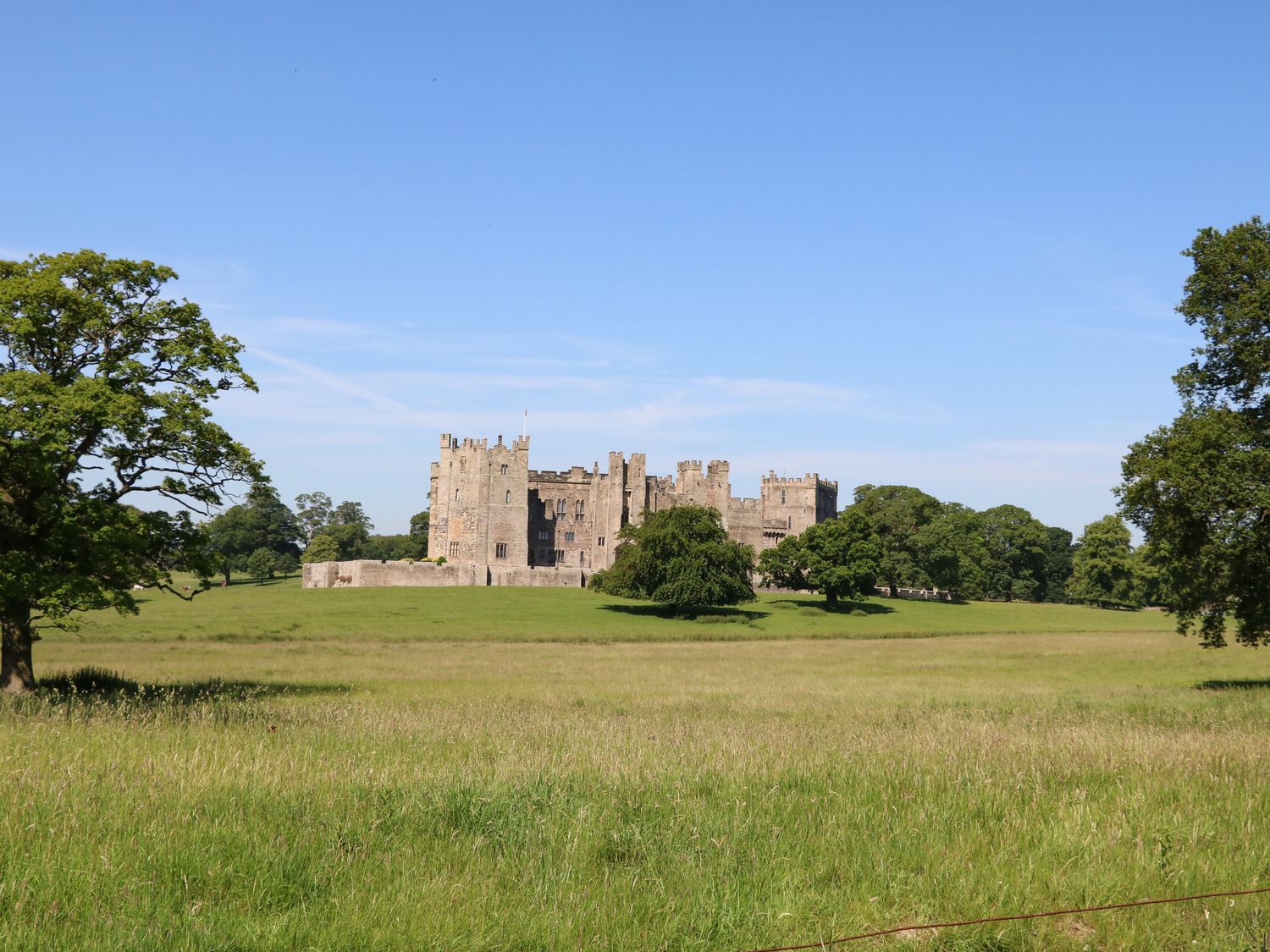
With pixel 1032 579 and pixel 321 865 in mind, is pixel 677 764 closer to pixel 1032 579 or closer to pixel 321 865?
pixel 321 865

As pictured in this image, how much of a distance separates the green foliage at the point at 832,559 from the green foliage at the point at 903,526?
52.8 ft

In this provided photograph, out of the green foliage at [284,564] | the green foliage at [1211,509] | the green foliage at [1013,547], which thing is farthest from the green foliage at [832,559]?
the green foliage at [284,564]

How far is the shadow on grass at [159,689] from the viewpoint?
64.9 ft

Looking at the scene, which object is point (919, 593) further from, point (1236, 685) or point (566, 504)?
point (1236, 685)

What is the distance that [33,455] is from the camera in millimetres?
19172

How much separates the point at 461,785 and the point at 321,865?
8.26ft

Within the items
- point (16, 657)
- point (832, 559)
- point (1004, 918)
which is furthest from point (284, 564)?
point (1004, 918)

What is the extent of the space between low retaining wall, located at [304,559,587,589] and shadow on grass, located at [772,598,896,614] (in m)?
23.9

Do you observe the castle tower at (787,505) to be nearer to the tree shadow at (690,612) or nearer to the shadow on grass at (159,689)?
the tree shadow at (690,612)

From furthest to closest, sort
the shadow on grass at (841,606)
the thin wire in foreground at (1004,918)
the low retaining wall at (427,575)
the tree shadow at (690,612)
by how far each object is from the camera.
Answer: the low retaining wall at (427,575) < the shadow on grass at (841,606) < the tree shadow at (690,612) < the thin wire in foreground at (1004,918)

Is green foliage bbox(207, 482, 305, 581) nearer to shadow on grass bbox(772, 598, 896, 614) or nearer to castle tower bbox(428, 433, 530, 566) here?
castle tower bbox(428, 433, 530, 566)

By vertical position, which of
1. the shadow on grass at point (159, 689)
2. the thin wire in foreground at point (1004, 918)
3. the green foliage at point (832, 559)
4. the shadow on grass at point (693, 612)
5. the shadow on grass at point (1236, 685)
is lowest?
the shadow on grass at point (693, 612)

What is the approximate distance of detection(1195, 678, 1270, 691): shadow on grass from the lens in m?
29.2

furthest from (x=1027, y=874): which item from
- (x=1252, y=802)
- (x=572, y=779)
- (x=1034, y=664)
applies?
(x=1034, y=664)
